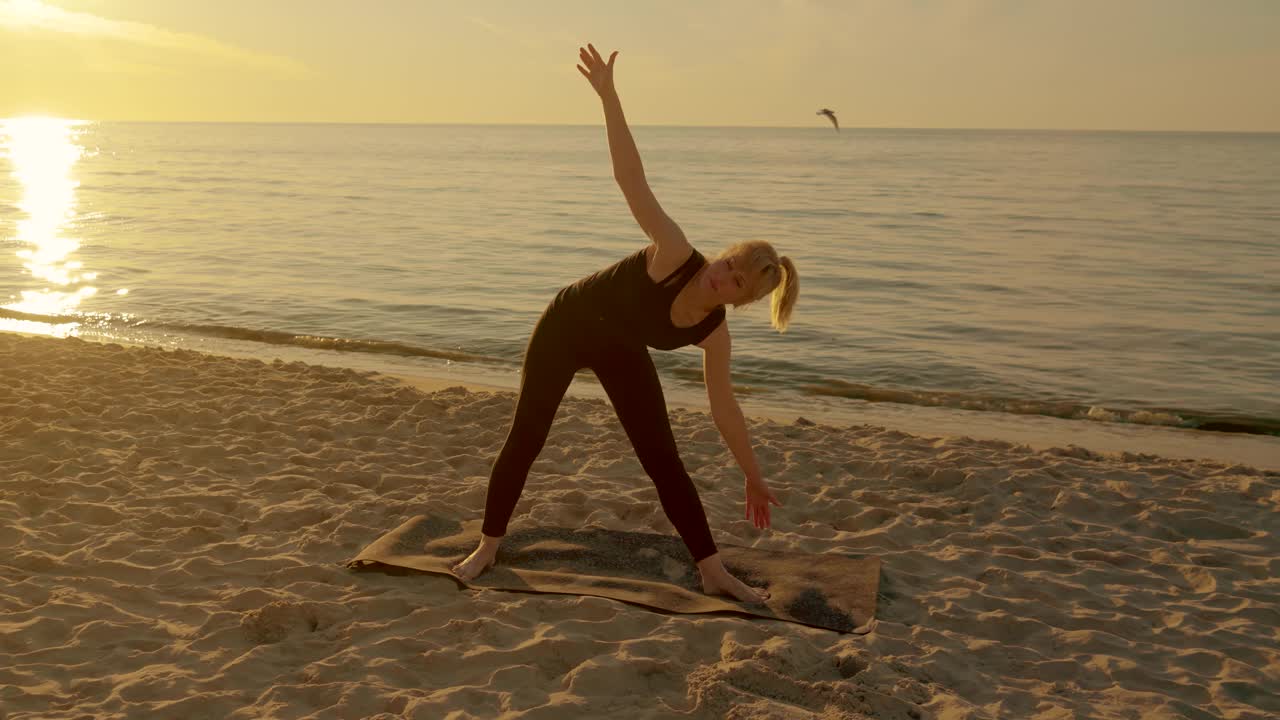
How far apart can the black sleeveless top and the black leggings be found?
7cm

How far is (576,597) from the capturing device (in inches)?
173

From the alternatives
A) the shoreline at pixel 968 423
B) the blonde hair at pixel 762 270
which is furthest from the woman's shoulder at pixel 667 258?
the shoreline at pixel 968 423

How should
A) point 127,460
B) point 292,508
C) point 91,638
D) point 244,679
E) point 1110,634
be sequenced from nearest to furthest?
point 244,679, point 91,638, point 1110,634, point 292,508, point 127,460

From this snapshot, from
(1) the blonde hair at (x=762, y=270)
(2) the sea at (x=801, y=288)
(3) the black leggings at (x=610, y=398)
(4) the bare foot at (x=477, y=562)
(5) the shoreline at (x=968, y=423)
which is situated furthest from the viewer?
(2) the sea at (x=801, y=288)

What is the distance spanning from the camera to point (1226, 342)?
12547mm

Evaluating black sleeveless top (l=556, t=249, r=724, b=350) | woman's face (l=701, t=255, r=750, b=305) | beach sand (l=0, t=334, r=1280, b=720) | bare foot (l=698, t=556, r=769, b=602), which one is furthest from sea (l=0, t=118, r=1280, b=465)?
woman's face (l=701, t=255, r=750, b=305)

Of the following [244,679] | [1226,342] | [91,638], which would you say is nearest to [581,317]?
[244,679]

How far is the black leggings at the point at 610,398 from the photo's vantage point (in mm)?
4078

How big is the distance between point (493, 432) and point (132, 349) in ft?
15.4

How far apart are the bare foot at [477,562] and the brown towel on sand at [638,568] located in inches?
1.3

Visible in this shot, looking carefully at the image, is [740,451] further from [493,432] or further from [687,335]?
[493,432]

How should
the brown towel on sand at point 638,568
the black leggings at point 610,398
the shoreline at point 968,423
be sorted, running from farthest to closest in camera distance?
the shoreline at point 968,423 → the brown towel on sand at point 638,568 → the black leggings at point 610,398

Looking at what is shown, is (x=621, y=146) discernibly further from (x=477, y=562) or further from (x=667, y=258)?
(x=477, y=562)

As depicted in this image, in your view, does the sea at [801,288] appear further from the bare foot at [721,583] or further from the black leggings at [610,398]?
the black leggings at [610,398]
